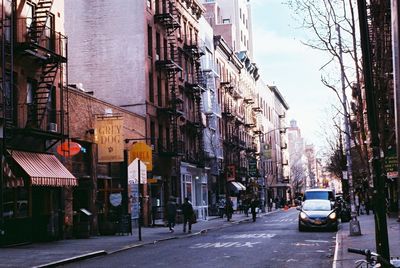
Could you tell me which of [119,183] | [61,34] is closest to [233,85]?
[119,183]

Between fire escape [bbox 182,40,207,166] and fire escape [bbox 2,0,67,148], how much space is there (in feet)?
71.9

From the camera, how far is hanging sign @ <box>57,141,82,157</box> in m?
25.1

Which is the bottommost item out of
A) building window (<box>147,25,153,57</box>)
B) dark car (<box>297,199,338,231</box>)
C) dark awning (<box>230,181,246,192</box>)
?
dark car (<box>297,199,338,231</box>)

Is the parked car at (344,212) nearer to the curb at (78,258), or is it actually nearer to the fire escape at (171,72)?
the fire escape at (171,72)

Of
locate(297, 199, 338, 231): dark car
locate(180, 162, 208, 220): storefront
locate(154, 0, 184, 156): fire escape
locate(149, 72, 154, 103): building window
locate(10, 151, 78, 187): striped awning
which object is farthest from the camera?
locate(180, 162, 208, 220): storefront

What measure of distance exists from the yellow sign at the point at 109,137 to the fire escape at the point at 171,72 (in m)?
10.2

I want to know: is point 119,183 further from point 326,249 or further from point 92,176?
point 326,249

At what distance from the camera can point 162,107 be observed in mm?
41312

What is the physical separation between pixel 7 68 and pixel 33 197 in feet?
17.7

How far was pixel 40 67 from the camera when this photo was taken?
24.6 metres

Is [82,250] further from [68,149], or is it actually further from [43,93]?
[43,93]

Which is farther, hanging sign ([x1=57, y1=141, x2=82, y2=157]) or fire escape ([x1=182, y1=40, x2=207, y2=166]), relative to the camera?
fire escape ([x1=182, y1=40, x2=207, y2=166])

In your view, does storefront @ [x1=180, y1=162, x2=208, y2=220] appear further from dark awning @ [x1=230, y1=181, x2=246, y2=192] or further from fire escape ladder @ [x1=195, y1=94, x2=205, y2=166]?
dark awning @ [x1=230, y1=181, x2=246, y2=192]

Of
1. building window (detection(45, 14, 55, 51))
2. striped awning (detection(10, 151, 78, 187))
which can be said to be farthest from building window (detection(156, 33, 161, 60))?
striped awning (detection(10, 151, 78, 187))
